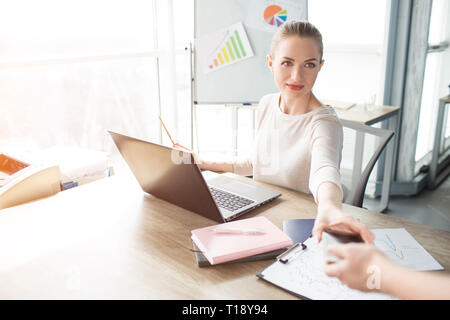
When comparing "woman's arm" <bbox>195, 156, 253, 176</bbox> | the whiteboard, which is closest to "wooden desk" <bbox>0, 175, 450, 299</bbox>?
"woman's arm" <bbox>195, 156, 253, 176</bbox>

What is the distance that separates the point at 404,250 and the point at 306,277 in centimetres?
28

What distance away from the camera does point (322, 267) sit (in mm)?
887

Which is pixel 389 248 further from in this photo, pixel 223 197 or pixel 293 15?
pixel 293 15

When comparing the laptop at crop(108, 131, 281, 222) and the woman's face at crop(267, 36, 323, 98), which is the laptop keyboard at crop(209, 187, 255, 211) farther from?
the woman's face at crop(267, 36, 323, 98)

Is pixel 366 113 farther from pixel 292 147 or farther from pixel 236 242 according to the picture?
pixel 236 242

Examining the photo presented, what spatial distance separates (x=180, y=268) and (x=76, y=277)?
229 mm

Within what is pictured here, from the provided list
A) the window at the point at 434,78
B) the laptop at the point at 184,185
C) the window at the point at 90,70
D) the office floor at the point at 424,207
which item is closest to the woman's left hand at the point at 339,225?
the laptop at the point at 184,185

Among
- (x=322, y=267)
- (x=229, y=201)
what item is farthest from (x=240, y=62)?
(x=322, y=267)

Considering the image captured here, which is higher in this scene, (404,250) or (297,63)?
(297,63)

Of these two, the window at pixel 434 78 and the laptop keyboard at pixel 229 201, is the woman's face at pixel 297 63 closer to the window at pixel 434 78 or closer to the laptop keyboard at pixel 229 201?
the laptop keyboard at pixel 229 201

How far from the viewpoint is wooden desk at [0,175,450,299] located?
0.84 m

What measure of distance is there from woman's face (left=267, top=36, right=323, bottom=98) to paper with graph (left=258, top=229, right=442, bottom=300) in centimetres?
55

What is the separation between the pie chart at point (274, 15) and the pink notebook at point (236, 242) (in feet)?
5.90

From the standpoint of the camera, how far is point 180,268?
91 cm
